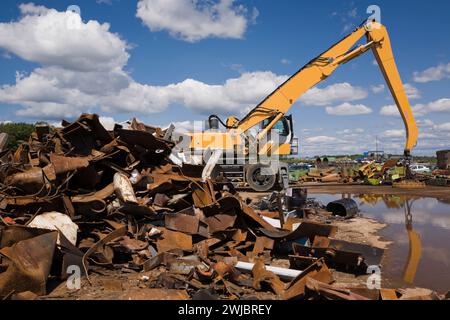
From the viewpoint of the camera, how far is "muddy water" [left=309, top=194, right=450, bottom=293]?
505 centimetres

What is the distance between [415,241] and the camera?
7254 mm

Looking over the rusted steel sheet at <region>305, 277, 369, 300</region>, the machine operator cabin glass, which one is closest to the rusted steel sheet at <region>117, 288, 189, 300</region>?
the rusted steel sheet at <region>305, 277, 369, 300</region>

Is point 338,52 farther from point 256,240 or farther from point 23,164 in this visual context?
point 23,164

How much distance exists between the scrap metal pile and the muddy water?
2.58ft

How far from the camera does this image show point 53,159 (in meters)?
5.78

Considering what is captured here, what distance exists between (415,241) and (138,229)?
5.52m

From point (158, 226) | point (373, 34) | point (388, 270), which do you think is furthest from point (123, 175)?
point (373, 34)

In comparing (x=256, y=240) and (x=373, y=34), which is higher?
(x=373, y=34)

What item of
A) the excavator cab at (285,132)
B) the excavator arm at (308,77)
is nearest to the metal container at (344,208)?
the excavator cab at (285,132)

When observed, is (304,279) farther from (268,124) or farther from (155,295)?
(268,124)

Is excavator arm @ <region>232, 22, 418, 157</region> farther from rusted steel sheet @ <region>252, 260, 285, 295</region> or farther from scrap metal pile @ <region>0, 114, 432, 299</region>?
rusted steel sheet @ <region>252, 260, 285, 295</region>

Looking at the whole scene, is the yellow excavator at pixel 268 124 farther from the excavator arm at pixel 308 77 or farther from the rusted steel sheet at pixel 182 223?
the rusted steel sheet at pixel 182 223

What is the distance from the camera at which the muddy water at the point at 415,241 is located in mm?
5048
